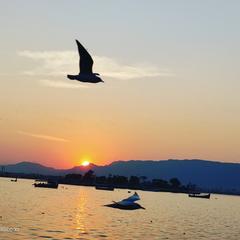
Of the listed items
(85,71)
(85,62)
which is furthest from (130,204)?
(85,62)

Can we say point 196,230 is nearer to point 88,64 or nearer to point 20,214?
point 20,214

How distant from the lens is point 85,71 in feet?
112

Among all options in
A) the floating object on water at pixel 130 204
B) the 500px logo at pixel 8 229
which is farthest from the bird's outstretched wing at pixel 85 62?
the floating object on water at pixel 130 204

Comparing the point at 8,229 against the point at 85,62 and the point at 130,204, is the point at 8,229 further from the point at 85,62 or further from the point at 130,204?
the point at 85,62

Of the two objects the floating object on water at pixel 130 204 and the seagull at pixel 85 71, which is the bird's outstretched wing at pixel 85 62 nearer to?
the seagull at pixel 85 71

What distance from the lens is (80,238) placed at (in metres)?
66.9

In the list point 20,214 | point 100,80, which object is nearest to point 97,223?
point 20,214

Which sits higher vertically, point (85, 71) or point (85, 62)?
point (85, 62)

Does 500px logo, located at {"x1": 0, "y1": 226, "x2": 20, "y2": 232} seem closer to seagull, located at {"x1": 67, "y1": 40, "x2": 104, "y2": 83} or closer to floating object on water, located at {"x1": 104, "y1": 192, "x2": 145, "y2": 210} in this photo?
floating object on water, located at {"x1": 104, "y1": 192, "x2": 145, "y2": 210}

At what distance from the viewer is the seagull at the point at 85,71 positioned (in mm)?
33500

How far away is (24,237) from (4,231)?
487 centimetres

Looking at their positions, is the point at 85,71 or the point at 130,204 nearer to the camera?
the point at 85,71

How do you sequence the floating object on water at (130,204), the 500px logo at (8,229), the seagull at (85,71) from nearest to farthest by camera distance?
1. the seagull at (85,71)
2. the 500px logo at (8,229)
3. the floating object on water at (130,204)

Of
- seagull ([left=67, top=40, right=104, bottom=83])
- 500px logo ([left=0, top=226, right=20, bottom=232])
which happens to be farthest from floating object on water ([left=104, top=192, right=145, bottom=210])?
seagull ([left=67, top=40, right=104, bottom=83])
